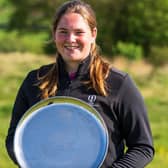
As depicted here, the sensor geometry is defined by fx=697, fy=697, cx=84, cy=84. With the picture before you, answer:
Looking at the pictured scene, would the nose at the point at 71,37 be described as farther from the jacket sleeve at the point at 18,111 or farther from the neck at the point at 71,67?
the jacket sleeve at the point at 18,111

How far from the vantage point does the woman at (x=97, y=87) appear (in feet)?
9.25

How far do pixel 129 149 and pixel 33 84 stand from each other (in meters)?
0.50

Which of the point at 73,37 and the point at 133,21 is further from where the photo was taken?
the point at 133,21

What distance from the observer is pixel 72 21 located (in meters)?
2.84

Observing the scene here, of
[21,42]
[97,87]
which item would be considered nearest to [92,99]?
[97,87]

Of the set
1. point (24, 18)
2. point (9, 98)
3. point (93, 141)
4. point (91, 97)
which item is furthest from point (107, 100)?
point (24, 18)

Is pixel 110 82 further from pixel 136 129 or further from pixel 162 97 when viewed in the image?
pixel 162 97

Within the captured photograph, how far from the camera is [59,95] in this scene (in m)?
2.90

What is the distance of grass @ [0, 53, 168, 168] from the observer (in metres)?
10.1

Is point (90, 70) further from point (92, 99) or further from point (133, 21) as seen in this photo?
point (133, 21)

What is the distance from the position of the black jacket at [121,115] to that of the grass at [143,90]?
430 cm

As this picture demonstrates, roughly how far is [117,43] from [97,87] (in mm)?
36777

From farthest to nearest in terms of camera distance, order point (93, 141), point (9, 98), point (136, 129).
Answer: point (9, 98) < point (136, 129) < point (93, 141)

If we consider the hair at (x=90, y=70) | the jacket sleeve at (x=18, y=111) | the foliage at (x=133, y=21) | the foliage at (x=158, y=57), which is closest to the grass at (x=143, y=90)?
the foliage at (x=158, y=57)
